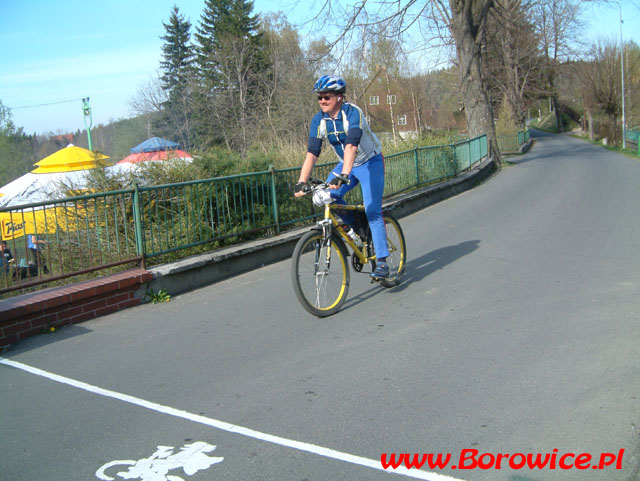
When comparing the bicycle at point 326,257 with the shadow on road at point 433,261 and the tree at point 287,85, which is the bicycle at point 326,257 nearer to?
the shadow on road at point 433,261

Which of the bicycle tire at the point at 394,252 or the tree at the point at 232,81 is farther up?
the tree at the point at 232,81

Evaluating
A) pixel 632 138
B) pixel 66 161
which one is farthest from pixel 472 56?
pixel 632 138

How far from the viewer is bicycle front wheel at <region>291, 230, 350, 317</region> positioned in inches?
218

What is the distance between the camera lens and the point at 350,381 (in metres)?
4.23

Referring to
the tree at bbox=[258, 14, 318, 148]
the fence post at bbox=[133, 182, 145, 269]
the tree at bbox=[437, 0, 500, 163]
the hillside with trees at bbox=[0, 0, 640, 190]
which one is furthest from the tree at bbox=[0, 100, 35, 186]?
the fence post at bbox=[133, 182, 145, 269]

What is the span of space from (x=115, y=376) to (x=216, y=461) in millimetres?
1802

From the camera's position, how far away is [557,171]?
22.7 m

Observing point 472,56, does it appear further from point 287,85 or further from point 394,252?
point 394,252

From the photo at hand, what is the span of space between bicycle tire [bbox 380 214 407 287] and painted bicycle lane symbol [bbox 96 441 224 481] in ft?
11.6

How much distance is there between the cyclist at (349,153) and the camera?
573cm

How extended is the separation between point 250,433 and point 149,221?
4480 mm

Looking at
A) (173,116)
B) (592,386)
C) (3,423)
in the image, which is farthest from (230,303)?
(173,116)

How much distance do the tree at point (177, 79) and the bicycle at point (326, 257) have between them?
42.0 meters

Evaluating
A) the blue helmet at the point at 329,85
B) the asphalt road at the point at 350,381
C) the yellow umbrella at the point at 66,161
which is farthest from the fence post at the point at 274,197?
the yellow umbrella at the point at 66,161
